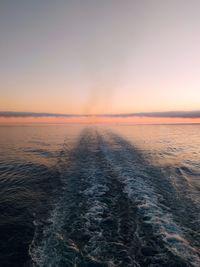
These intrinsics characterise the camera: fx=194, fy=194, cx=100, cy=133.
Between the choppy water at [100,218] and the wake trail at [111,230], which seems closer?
the wake trail at [111,230]

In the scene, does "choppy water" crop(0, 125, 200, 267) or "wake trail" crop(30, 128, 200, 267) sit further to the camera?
"choppy water" crop(0, 125, 200, 267)

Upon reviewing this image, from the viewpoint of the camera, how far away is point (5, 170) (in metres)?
20.8

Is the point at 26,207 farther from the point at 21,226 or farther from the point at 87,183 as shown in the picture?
the point at 87,183

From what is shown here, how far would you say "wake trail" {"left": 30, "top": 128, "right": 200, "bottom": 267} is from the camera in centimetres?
727

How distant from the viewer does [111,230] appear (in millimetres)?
9031

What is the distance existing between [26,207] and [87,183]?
521 cm

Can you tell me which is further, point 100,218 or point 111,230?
point 100,218

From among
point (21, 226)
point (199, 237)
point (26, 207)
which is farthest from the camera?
point (26, 207)

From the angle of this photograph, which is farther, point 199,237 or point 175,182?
point 175,182

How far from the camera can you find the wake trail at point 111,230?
727cm

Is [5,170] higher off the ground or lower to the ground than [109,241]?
lower

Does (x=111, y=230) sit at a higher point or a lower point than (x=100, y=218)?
higher

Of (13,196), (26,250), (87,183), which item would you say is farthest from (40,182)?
(26,250)

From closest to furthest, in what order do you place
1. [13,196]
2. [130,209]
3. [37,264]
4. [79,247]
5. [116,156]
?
[37,264] < [79,247] < [130,209] < [13,196] < [116,156]
